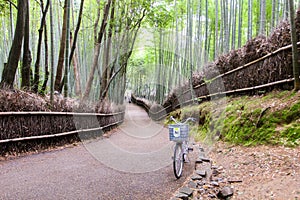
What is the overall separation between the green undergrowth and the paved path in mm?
944

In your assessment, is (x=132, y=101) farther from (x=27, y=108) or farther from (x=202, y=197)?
(x=202, y=197)

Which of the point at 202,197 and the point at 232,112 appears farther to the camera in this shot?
the point at 232,112

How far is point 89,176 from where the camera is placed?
3.52 metres

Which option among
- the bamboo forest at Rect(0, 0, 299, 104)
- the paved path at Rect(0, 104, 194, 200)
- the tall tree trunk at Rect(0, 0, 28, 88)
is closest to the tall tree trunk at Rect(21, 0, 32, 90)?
the bamboo forest at Rect(0, 0, 299, 104)

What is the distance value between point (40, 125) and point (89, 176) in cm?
204

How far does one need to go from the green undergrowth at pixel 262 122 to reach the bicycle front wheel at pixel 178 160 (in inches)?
38.1

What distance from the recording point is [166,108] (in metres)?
14.6

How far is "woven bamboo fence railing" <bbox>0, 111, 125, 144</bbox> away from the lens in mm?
4453

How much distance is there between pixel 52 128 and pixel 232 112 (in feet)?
11.0

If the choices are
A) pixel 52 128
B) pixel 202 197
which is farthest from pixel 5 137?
pixel 202 197

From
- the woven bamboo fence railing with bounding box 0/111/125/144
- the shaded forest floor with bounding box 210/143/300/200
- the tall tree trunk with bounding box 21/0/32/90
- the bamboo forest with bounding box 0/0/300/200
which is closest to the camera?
the shaded forest floor with bounding box 210/143/300/200

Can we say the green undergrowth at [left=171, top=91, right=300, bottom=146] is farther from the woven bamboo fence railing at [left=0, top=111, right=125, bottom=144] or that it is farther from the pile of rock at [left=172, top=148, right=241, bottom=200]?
the woven bamboo fence railing at [left=0, top=111, right=125, bottom=144]

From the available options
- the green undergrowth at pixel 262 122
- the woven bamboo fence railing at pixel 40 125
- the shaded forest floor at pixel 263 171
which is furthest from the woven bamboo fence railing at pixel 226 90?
the woven bamboo fence railing at pixel 40 125

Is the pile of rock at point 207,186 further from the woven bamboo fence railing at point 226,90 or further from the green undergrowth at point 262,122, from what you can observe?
the woven bamboo fence railing at point 226,90
